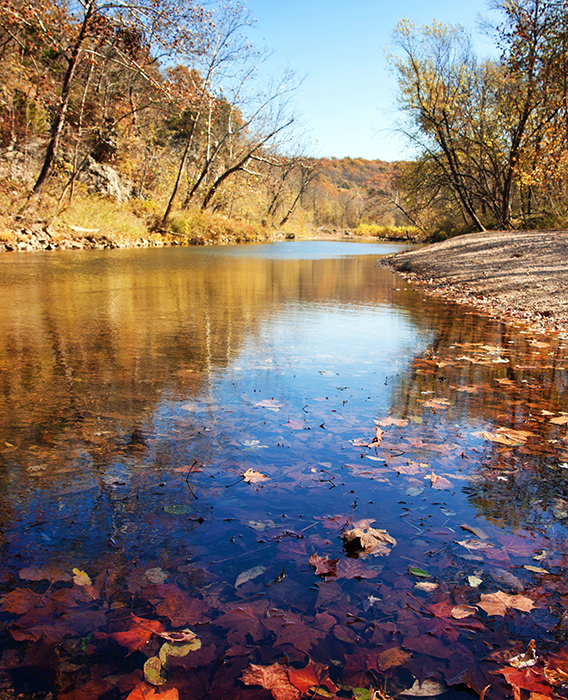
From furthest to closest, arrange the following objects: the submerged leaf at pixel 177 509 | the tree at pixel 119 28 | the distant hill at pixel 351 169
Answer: the distant hill at pixel 351 169 → the tree at pixel 119 28 → the submerged leaf at pixel 177 509

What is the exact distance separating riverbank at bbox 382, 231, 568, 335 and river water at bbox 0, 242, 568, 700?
3311 mm

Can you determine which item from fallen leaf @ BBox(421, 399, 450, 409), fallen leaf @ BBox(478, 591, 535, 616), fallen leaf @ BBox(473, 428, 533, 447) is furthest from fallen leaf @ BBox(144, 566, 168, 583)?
fallen leaf @ BBox(421, 399, 450, 409)

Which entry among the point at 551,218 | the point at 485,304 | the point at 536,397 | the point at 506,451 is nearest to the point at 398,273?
the point at 485,304

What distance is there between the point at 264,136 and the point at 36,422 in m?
31.7

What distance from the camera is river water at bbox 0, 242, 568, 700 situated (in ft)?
4.81

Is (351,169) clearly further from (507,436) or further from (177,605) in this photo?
(177,605)

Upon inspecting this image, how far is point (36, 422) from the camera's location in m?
3.12

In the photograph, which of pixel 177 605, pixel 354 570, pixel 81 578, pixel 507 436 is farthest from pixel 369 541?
pixel 507 436

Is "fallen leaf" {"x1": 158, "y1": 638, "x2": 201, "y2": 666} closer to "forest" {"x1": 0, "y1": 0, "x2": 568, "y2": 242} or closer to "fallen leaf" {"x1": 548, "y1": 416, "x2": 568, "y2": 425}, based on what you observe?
"fallen leaf" {"x1": 548, "y1": 416, "x2": 568, "y2": 425}

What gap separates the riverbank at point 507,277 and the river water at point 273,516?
10.9 ft

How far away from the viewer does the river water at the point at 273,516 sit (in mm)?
1467

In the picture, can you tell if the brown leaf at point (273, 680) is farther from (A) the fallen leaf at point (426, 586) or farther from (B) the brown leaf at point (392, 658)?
(A) the fallen leaf at point (426, 586)

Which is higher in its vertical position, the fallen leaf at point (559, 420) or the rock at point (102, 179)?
the rock at point (102, 179)

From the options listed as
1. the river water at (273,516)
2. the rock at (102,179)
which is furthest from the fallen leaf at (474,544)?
the rock at (102,179)
